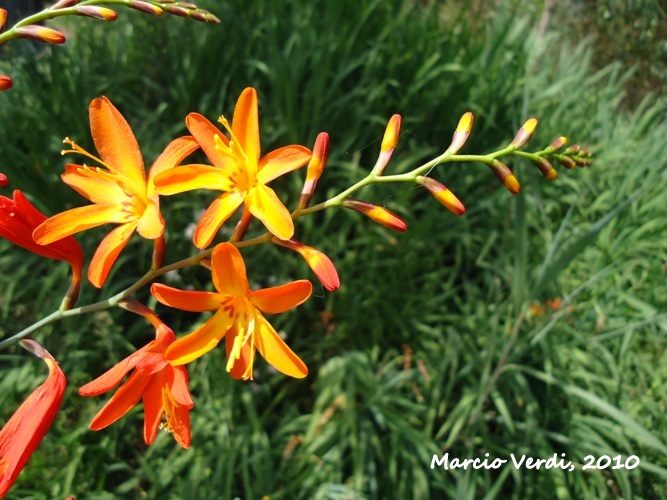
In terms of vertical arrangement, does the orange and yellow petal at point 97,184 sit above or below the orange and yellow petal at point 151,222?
below

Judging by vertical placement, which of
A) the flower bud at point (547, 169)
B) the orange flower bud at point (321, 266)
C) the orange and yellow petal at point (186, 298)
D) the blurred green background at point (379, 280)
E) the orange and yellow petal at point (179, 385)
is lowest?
the blurred green background at point (379, 280)

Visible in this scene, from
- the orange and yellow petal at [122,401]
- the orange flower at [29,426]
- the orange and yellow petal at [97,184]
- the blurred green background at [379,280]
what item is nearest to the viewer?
the orange flower at [29,426]

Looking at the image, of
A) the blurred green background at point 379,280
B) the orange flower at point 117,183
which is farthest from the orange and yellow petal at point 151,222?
the blurred green background at point 379,280

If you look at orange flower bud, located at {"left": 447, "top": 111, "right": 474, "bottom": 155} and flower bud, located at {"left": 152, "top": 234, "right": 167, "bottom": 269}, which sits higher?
orange flower bud, located at {"left": 447, "top": 111, "right": 474, "bottom": 155}

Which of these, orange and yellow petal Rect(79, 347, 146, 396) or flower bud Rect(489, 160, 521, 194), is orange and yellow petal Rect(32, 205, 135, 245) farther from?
flower bud Rect(489, 160, 521, 194)

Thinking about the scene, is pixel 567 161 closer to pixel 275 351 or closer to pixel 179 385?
pixel 275 351

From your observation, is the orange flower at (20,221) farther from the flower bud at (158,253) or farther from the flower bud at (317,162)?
the flower bud at (317,162)

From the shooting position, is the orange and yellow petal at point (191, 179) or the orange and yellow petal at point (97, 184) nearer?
the orange and yellow petal at point (191, 179)

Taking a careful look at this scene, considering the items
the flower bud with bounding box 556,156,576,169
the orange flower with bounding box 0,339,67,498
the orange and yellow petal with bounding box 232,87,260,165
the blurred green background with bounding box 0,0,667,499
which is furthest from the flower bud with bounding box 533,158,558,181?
the blurred green background with bounding box 0,0,667,499

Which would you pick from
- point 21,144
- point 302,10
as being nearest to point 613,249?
point 302,10
